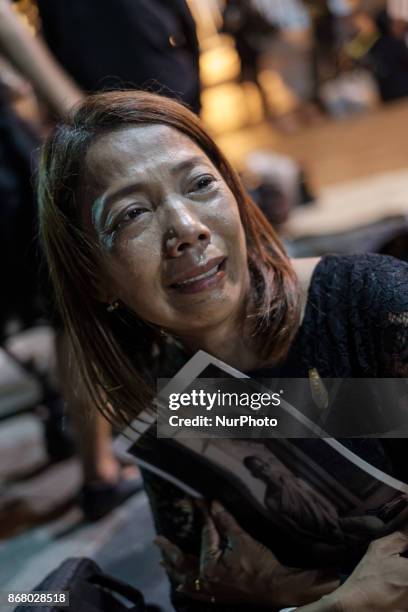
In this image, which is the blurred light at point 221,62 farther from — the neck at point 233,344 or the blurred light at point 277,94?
the neck at point 233,344

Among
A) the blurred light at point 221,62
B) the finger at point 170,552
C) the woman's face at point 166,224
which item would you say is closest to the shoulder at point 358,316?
the woman's face at point 166,224

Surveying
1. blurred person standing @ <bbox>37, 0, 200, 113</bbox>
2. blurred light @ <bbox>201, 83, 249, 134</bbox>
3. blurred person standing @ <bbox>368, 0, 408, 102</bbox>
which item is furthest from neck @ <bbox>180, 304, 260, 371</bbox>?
blurred light @ <bbox>201, 83, 249, 134</bbox>

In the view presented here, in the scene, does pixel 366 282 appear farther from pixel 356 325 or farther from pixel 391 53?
pixel 391 53

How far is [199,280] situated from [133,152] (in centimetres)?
18

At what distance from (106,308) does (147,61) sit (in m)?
0.71

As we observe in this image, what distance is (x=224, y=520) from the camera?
1.08 metres

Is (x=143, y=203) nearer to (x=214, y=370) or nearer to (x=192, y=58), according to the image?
(x=214, y=370)

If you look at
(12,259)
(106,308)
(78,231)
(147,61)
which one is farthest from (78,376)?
(147,61)

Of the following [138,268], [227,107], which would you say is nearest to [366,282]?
[138,268]

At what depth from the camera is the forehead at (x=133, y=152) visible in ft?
2.96

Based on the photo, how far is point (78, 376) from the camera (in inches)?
45.8

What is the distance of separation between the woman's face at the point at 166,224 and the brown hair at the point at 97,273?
0.03 meters

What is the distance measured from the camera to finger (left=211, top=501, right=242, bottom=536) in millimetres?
1075

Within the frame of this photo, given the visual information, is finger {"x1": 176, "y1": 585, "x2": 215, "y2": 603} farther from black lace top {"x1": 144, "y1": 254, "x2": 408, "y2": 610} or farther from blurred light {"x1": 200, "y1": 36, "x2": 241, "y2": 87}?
blurred light {"x1": 200, "y1": 36, "x2": 241, "y2": 87}
